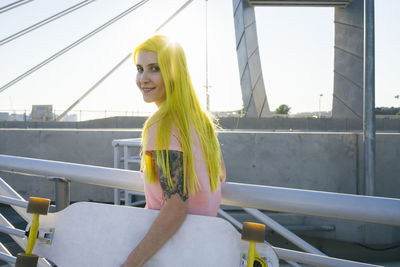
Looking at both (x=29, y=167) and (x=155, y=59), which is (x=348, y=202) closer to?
(x=155, y=59)

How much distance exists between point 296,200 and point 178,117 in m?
0.55

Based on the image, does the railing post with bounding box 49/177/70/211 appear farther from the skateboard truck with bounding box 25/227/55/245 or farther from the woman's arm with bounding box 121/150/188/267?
the woman's arm with bounding box 121/150/188/267

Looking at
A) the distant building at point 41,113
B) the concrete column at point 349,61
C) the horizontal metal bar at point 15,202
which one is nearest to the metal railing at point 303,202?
the horizontal metal bar at point 15,202

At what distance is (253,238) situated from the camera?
1141 millimetres

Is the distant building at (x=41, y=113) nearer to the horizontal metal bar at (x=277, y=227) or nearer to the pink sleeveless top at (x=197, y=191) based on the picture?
the horizontal metal bar at (x=277, y=227)

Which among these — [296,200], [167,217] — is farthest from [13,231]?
[296,200]

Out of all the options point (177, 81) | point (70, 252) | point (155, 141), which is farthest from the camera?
point (70, 252)

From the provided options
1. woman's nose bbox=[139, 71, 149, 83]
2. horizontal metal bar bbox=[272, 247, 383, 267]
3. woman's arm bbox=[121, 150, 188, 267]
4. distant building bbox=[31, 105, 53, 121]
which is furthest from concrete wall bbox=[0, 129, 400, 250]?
distant building bbox=[31, 105, 53, 121]

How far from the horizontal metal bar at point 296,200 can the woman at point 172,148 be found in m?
0.12

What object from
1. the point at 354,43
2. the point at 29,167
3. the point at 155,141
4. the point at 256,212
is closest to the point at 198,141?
the point at 155,141

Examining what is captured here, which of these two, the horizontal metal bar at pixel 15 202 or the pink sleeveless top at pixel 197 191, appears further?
the horizontal metal bar at pixel 15 202

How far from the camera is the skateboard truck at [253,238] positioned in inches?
44.8

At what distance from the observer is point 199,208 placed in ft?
4.43

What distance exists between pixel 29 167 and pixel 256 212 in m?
1.36
